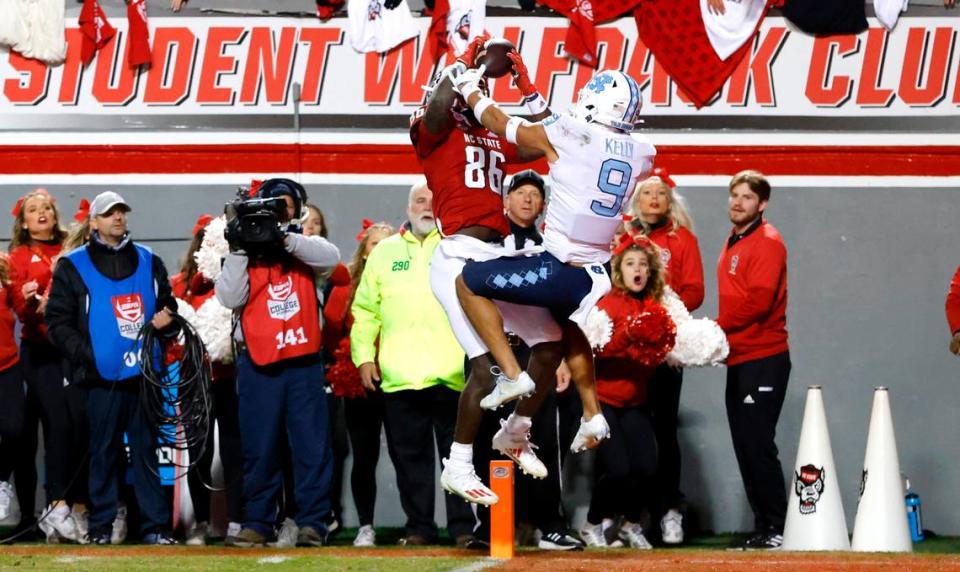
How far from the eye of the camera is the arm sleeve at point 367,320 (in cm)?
917

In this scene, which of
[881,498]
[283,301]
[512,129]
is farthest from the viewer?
[283,301]

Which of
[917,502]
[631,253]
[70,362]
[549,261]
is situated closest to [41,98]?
[70,362]

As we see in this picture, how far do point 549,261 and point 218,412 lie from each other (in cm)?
341

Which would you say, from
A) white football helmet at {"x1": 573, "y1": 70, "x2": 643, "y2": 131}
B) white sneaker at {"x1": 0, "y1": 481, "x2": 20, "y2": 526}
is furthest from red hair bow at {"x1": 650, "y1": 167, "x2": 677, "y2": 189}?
white sneaker at {"x1": 0, "y1": 481, "x2": 20, "y2": 526}

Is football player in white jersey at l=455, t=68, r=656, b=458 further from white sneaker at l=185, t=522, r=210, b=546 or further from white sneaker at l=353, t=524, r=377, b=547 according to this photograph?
white sneaker at l=185, t=522, r=210, b=546

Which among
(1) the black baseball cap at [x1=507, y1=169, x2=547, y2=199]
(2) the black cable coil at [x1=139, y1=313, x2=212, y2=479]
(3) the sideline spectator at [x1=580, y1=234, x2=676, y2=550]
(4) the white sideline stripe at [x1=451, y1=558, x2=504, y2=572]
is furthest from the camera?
(2) the black cable coil at [x1=139, y1=313, x2=212, y2=479]

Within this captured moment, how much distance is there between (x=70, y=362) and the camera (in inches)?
359

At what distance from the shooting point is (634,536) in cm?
905

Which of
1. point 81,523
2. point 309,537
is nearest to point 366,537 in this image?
point 309,537

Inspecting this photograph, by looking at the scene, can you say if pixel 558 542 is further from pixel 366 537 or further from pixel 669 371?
pixel 669 371

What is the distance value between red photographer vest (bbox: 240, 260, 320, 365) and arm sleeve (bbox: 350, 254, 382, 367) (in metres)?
0.30

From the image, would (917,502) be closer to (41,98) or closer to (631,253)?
(631,253)

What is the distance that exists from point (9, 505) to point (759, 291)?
4.80 m

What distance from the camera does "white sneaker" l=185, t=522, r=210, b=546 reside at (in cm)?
924
